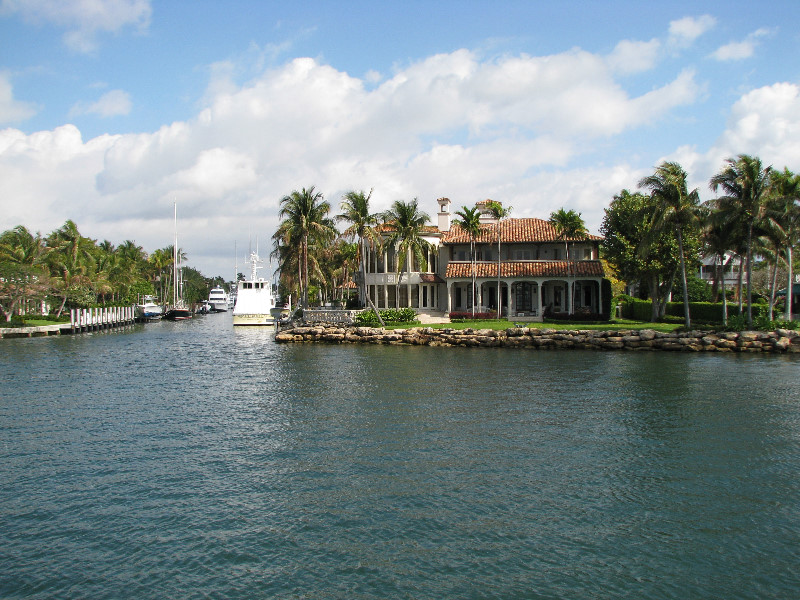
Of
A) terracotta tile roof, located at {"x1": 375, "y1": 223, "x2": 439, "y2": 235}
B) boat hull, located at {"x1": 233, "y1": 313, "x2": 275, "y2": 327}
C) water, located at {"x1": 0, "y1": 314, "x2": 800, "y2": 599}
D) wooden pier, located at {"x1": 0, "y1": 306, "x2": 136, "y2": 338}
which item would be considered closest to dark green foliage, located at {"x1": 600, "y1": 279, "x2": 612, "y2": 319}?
terracotta tile roof, located at {"x1": 375, "y1": 223, "x2": 439, "y2": 235}

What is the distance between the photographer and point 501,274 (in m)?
53.6

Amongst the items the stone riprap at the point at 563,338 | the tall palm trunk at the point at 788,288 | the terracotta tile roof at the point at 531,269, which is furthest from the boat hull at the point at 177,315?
the tall palm trunk at the point at 788,288

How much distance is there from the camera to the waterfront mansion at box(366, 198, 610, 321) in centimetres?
5369

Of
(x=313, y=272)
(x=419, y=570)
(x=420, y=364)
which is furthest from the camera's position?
(x=313, y=272)

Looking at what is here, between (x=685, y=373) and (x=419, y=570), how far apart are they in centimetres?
2414

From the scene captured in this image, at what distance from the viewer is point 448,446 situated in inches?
653

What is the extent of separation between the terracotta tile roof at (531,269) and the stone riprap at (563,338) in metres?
9.11

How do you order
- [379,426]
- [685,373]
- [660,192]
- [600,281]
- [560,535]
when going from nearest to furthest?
1. [560,535]
2. [379,426]
3. [685,373]
4. [660,192]
5. [600,281]

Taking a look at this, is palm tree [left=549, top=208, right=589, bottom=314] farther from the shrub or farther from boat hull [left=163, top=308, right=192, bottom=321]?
boat hull [left=163, top=308, right=192, bottom=321]

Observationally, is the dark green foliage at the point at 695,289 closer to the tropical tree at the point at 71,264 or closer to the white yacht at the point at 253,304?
the white yacht at the point at 253,304

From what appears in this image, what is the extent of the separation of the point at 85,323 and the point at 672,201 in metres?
55.7

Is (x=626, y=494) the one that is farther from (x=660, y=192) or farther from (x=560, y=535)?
(x=660, y=192)

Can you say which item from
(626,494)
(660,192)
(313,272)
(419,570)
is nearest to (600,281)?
(660,192)

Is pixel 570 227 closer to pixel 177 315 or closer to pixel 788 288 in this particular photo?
pixel 788 288
